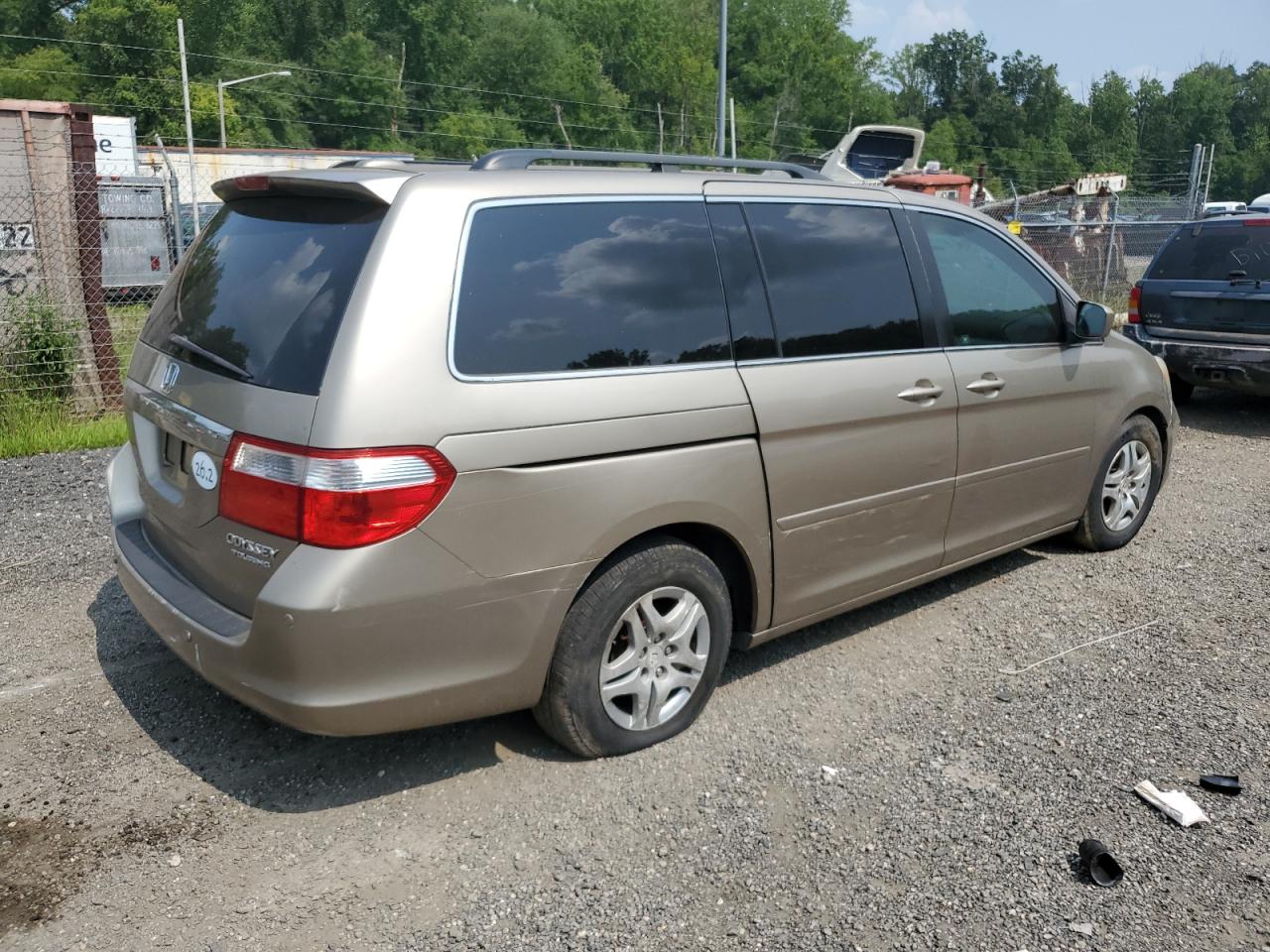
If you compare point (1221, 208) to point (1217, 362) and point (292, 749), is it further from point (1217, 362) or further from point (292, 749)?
point (292, 749)

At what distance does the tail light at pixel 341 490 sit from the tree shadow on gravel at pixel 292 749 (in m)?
0.98

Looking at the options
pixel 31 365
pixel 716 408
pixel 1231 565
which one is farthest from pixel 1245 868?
pixel 31 365

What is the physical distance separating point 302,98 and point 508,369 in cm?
7676

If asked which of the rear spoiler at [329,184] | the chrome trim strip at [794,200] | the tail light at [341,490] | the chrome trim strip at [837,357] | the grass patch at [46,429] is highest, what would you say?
the rear spoiler at [329,184]

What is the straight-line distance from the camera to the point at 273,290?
3236 mm

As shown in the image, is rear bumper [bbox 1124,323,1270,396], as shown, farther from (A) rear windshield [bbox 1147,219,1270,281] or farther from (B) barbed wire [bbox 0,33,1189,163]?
(B) barbed wire [bbox 0,33,1189,163]

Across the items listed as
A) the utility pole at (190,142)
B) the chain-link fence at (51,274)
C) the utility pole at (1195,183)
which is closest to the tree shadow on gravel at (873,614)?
the chain-link fence at (51,274)

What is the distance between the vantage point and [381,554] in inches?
114

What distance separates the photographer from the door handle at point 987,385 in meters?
4.48

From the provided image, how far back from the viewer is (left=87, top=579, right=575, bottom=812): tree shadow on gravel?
3.44 m

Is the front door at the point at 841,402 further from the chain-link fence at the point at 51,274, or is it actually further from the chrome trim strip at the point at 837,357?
the chain-link fence at the point at 51,274

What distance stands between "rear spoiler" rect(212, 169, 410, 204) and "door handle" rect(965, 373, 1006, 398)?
252 centimetres

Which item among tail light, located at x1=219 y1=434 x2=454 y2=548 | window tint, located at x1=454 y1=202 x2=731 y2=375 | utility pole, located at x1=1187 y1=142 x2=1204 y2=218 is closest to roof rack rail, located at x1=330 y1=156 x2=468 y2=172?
window tint, located at x1=454 y1=202 x2=731 y2=375

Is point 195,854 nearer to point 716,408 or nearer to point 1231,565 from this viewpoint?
point 716,408
